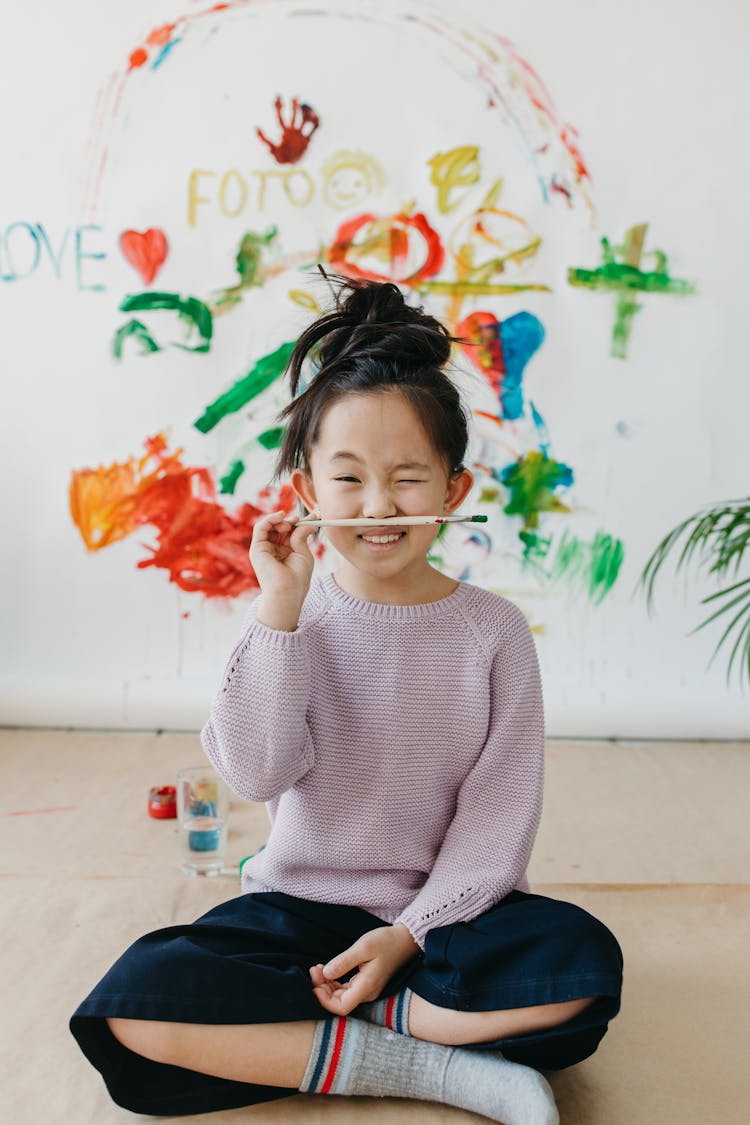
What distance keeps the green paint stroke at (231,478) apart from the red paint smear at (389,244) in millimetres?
422

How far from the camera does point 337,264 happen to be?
2.20 m

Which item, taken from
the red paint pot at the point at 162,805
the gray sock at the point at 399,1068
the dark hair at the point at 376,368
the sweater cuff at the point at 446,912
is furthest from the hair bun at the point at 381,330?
the red paint pot at the point at 162,805

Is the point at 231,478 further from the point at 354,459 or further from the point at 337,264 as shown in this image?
the point at 354,459

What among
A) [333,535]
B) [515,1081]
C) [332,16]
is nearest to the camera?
[515,1081]

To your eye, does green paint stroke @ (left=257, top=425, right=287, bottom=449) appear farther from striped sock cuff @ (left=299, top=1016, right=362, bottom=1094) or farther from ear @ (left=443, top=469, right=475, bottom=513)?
striped sock cuff @ (left=299, top=1016, right=362, bottom=1094)

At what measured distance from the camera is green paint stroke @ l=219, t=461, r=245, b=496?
7.36ft

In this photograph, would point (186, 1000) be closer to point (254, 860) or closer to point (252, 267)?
point (254, 860)

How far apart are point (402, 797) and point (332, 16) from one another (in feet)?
5.24

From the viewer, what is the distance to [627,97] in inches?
85.0

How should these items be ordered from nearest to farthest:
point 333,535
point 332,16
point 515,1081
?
1. point 515,1081
2. point 333,535
3. point 332,16

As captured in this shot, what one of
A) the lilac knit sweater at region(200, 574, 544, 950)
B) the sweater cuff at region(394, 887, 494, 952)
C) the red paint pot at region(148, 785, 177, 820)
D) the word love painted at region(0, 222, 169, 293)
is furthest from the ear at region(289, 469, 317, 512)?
the word love painted at region(0, 222, 169, 293)

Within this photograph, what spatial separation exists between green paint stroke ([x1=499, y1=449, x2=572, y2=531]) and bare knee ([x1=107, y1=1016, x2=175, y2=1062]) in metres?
1.41

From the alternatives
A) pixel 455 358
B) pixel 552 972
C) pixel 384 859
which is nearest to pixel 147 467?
pixel 455 358

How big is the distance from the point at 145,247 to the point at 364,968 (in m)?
1.55
